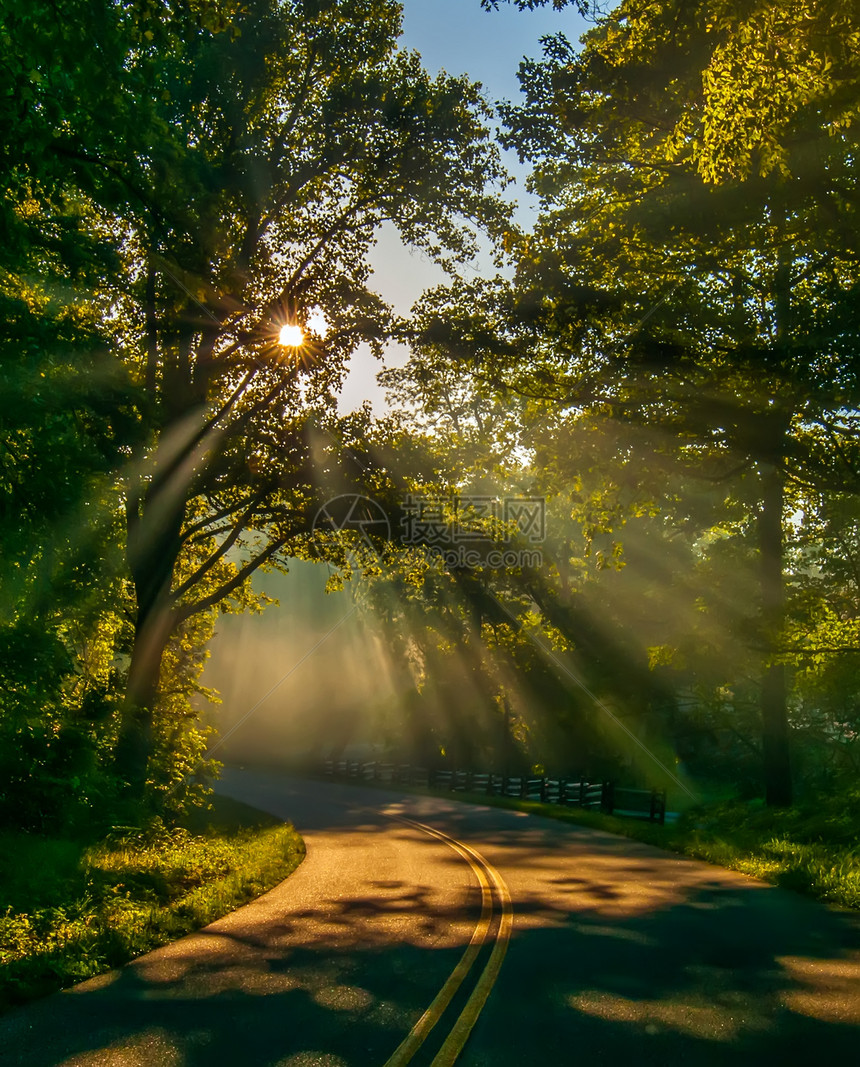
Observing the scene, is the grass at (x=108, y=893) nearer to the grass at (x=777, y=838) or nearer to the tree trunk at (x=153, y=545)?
the tree trunk at (x=153, y=545)

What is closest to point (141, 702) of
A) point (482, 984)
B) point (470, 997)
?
point (482, 984)

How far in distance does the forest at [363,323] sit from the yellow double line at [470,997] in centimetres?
629

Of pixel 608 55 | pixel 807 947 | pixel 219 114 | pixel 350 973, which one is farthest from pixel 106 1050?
pixel 219 114

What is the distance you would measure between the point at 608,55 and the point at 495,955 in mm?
12771

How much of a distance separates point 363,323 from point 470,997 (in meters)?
17.1

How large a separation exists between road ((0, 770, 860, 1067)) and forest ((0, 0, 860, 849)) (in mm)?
5318

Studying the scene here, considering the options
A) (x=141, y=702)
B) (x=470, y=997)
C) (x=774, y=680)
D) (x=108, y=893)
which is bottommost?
(x=108, y=893)

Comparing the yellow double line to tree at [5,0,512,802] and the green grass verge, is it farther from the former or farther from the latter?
tree at [5,0,512,802]

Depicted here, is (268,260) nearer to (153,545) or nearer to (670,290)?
(153,545)

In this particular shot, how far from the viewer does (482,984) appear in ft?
25.4

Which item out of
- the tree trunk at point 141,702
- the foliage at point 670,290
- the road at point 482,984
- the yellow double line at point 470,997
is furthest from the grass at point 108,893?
the foliage at point 670,290

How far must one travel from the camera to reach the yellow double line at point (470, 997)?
591 centimetres

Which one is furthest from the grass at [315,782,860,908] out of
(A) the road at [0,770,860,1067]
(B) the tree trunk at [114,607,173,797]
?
(B) the tree trunk at [114,607,173,797]

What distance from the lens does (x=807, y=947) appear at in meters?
9.26
